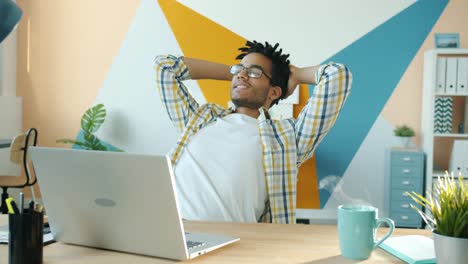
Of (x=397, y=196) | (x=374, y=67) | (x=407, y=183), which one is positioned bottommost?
(x=397, y=196)

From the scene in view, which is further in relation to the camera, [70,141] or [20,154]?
[70,141]

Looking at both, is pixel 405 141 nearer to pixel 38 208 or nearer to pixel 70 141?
pixel 70 141

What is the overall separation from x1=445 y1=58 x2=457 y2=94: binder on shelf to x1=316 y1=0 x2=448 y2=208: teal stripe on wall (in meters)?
0.42

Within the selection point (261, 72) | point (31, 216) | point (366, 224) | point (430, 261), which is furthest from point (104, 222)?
point (261, 72)

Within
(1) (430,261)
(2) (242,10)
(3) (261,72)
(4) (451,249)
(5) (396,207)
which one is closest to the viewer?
(4) (451,249)

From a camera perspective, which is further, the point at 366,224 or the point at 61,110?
the point at 61,110

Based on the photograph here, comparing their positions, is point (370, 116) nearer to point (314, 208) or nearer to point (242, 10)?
point (314, 208)

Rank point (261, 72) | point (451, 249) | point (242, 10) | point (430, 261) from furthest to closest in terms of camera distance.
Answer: point (242, 10)
point (261, 72)
point (430, 261)
point (451, 249)

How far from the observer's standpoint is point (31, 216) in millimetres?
1074

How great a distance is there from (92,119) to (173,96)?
2872mm

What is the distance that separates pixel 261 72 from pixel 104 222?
1225mm

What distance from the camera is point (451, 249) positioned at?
3.31 ft

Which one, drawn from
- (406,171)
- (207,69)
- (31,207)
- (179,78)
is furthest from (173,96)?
(406,171)

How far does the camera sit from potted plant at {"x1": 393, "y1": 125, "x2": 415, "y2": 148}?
4.64 m
